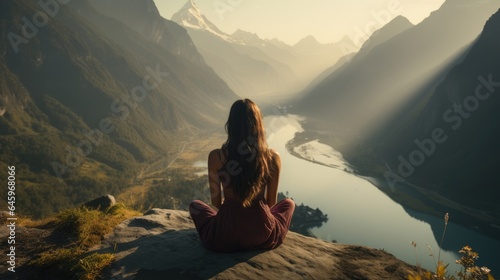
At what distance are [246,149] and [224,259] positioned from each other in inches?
80.8

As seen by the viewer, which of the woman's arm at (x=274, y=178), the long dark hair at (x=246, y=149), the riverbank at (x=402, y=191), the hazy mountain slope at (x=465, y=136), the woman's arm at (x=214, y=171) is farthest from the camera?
the hazy mountain slope at (x=465, y=136)

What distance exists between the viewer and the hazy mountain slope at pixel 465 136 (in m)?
100

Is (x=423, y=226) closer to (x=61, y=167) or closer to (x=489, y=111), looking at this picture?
(x=489, y=111)

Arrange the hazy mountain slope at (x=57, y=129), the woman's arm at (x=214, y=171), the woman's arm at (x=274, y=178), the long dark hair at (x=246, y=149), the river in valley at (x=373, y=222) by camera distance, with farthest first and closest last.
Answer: the hazy mountain slope at (x=57, y=129) → the river in valley at (x=373, y=222) → the woman's arm at (x=274, y=178) → the woman's arm at (x=214, y=171) → the long dark hair at (x=246, y=149)

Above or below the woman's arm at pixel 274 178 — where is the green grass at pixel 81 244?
below

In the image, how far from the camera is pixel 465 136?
116 metres

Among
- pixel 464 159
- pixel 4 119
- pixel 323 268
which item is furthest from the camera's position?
pixel 4 119

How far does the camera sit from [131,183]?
127875mm

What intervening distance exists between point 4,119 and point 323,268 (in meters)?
170

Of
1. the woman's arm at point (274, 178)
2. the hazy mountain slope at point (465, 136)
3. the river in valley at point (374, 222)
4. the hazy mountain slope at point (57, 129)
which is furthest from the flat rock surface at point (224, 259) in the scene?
the hazy mountain slope at point (465, 136)

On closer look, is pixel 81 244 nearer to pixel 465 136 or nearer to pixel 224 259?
pixel 224 259

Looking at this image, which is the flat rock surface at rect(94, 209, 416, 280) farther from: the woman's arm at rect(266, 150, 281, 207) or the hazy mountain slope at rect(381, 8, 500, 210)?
the hazy mountain slope at rect(381, 8, 500, 210)

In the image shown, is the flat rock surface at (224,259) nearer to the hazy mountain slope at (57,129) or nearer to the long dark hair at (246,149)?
the long dark hair at (246,149)

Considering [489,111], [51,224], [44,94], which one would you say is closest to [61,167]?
[44,94]
